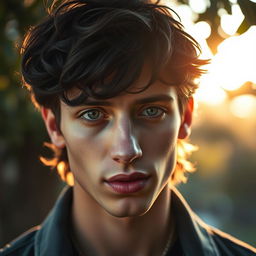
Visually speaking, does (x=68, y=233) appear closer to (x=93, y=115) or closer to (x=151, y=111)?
(x=93, y=115)

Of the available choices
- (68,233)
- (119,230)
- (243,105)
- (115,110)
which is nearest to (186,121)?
(115,110)

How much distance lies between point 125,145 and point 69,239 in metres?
0.77

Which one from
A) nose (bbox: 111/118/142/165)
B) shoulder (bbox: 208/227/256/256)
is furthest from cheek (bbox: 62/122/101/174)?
shoulder (bbox: 208/227/256/256)

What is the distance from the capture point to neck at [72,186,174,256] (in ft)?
9.01

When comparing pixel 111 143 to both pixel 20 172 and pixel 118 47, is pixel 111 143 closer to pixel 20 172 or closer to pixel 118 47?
pixel 118 47

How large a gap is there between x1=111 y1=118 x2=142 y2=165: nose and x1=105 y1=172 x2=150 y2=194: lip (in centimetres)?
8

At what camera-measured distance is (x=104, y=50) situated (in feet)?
8.11

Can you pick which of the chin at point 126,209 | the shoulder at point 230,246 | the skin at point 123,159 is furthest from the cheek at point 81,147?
the shoulder at point 230,246

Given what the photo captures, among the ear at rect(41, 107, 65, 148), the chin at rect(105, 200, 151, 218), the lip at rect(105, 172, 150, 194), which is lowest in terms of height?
the chin at rect(105, 200, 151, 218)

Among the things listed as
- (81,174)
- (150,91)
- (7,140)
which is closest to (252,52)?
(150,91)

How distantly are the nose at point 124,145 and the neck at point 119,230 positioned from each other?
48 cm

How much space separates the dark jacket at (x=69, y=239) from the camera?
9.32 feet

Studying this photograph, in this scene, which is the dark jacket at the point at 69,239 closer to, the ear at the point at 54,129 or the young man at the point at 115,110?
the young man at the point at 115,110

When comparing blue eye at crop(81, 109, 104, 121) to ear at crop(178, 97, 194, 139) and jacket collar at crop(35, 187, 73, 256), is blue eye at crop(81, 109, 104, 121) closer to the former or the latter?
ear at crop(178, 97, 194, 139)
